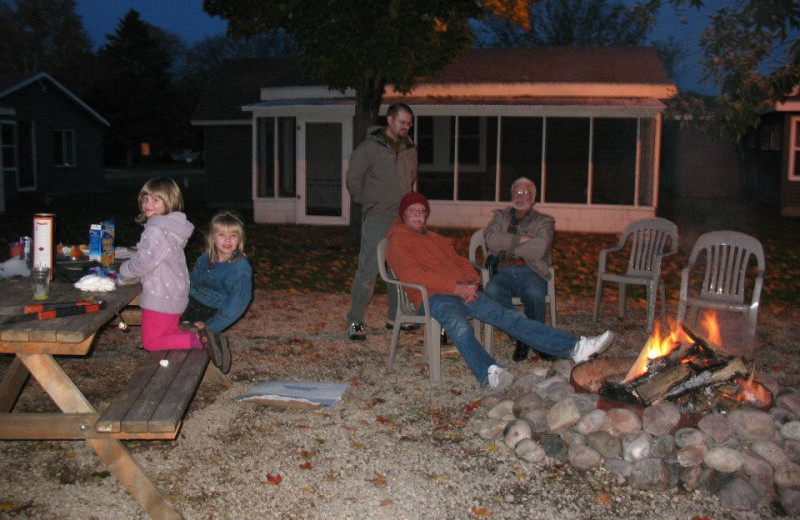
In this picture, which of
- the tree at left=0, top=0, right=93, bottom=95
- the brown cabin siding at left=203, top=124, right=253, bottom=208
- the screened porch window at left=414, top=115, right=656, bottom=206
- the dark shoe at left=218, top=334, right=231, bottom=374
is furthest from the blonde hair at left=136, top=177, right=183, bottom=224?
the tree at left=0, top=0, right=93, bottom=95

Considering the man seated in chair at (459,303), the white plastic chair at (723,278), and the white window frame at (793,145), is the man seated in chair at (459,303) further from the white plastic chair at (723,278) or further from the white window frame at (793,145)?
the white window frame at (793,145)

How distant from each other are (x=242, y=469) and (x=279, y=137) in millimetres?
13611

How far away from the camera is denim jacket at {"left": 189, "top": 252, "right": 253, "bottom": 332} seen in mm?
5129

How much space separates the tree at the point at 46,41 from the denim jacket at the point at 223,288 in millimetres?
50697

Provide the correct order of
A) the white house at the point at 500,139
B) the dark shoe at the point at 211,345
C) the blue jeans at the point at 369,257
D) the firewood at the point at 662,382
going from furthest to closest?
the white house at the point at 500,139
the blue jeans at the point at 369,257
the dark shoe at the point at 211,345
the firewood at the point at 662,382

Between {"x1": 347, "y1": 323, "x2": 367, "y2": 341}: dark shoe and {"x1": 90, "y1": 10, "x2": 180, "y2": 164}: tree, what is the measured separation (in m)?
41.9

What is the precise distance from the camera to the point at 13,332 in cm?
385

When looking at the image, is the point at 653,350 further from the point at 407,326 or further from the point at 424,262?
the point at 407,326

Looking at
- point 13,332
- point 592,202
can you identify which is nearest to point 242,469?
point 13,332

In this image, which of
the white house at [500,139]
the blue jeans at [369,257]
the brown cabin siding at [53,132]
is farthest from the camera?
the brown cabin siding at [53,132]

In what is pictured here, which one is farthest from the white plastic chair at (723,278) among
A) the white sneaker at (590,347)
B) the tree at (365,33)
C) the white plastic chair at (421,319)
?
the tree at (365,33)

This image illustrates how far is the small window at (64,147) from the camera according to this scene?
85.9 ft

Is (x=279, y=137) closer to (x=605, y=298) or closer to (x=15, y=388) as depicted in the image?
(x=605, y=298)

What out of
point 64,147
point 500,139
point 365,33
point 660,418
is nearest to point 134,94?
point 64,147
